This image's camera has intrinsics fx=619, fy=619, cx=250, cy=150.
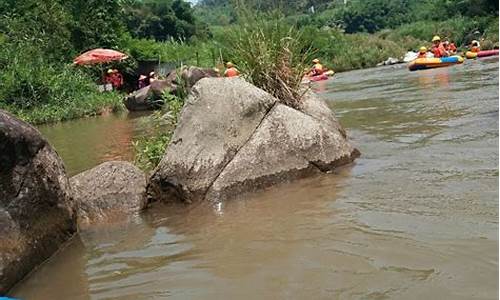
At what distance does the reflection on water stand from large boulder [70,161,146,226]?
7.12 feet

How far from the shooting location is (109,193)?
521cm

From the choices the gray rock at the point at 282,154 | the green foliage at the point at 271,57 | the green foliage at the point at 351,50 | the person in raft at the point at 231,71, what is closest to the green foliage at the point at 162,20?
the green foliage at the point at 351,50

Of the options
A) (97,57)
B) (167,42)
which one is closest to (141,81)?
(97,57)

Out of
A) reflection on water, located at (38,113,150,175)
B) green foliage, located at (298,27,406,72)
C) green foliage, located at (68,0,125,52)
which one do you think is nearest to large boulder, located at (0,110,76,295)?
reflection on water, located at (38,113,150,175)

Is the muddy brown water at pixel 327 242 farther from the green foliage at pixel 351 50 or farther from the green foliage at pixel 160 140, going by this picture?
the green foliage at pixel 351 50

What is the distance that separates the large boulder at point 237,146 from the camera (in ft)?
17.9

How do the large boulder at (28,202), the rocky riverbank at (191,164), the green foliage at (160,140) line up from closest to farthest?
the large boulder at (28,202) < the rocky riverbank at (191,164) < the green foliage at (160,140)

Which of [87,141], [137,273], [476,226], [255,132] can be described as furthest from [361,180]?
[87,141]

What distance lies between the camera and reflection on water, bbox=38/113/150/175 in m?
8.34

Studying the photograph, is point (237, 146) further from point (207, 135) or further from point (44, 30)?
point (44, 30)

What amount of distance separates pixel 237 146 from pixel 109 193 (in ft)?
4.08

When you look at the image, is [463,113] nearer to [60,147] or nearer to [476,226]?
[476,226]

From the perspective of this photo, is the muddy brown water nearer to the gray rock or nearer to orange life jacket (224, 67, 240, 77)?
the gray rock

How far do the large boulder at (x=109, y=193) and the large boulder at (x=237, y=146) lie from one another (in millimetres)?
233
